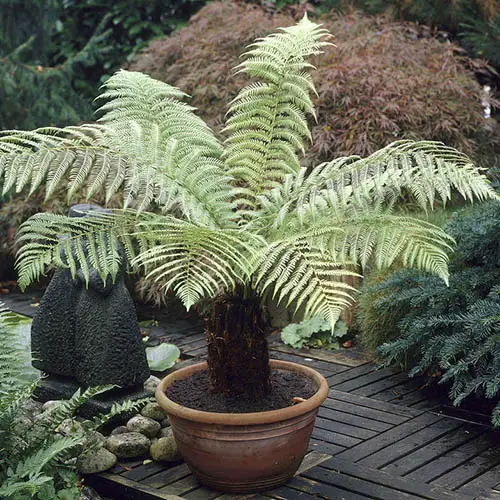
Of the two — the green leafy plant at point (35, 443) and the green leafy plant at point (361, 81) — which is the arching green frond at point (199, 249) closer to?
the green leafy plant at point (35, 443)

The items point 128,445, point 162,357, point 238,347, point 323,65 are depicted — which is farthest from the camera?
point 323,65

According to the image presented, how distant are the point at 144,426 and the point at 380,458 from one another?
103 centimetres

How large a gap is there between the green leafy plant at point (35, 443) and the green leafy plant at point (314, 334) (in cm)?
203

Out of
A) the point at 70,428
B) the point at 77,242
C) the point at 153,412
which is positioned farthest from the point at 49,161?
the point at 153,412

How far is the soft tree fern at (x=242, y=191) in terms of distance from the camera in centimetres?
293

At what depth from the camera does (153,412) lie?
386 centimetres

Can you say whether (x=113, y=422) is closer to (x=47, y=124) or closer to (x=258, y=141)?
(x=258, y=141)

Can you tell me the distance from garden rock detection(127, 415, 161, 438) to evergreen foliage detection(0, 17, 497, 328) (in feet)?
2.59

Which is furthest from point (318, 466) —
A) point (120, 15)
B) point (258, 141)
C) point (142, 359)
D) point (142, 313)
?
point (120, 15)

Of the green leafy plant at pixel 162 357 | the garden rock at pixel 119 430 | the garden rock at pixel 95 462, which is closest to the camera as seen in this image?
the garden rock at pixel 95 462

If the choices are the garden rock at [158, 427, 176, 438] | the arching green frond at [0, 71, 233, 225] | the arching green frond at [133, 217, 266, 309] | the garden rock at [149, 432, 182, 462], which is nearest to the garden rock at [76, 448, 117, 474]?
the garden rock at [149, 432, 182, 462]

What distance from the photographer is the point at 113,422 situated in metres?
3.86

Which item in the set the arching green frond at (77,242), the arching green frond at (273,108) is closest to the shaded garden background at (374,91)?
the arching green frond at (273,108)

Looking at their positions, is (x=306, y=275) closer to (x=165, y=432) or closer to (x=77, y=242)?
(x=77, y=242)
